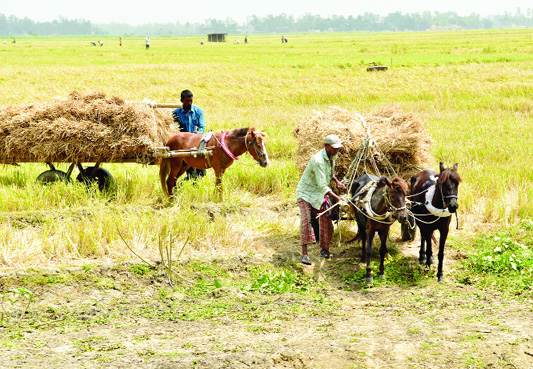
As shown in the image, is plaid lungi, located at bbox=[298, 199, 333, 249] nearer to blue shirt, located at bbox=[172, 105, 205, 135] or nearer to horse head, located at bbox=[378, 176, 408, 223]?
horse head, located at bbox=[378, 176, 408, 223]

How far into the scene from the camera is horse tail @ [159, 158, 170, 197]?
33.0 feet

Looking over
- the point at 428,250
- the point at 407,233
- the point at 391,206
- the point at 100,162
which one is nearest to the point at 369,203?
the point at 391,206

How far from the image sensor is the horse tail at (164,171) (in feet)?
33.0

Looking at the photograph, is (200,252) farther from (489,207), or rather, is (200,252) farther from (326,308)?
(489,207)

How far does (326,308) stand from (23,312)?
127 inches

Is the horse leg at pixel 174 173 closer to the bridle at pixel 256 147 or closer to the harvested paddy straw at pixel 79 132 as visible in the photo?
the harvested paddy straw at pixel 79 132

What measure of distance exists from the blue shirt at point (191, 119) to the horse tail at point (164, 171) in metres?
0.88

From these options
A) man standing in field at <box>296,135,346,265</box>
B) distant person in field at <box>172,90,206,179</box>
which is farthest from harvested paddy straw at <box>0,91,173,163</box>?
man standing in field at <box>296,135,346,265</box>

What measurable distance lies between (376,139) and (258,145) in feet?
6.31

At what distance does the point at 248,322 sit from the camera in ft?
20.5

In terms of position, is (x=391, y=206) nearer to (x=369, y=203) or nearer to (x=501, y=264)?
(x=369, y=203)

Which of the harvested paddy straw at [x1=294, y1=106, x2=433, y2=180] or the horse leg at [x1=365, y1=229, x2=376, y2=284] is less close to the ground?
the harvested paddy straw at [x1=294, y1=106, x2=433, y2=180]

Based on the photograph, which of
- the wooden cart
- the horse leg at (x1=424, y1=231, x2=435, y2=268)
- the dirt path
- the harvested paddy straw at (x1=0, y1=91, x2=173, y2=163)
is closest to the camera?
the dirt path

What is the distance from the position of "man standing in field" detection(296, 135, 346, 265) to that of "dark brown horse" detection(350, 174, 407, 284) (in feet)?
0.98
